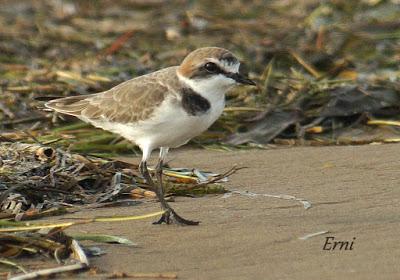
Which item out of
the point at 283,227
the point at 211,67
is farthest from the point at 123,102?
the point at 283,227

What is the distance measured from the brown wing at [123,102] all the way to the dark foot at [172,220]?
0.63 meters

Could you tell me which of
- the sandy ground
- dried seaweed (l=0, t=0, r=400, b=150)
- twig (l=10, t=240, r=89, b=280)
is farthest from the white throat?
dried seaweed (l=0, t=0, r=400, b=150)

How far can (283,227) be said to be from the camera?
5.03 metres

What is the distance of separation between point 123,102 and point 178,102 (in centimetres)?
61

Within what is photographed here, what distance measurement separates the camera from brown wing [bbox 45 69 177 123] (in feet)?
18.8

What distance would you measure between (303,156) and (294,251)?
7.83 ft

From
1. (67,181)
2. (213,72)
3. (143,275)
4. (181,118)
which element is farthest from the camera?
(67,181)

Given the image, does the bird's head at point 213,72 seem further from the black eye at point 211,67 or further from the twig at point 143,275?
the twig at point 143,275

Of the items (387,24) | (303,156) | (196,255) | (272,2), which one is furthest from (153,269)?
(272,2)

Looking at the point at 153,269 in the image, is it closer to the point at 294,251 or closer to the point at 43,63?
the point at 294,251

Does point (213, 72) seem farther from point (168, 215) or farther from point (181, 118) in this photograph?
point (168, 215)

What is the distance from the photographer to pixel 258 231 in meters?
4.98

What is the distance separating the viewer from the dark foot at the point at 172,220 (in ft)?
17.3

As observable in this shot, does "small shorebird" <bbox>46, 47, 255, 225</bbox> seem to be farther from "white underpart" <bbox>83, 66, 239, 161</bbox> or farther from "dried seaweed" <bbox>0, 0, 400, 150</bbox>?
"dried seaweed" <bbox>0, 0, 400, 150</bbox>
